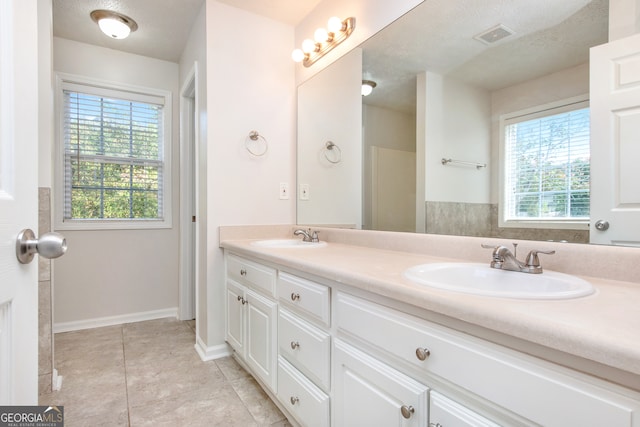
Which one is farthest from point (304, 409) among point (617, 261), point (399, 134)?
point (399, 134)

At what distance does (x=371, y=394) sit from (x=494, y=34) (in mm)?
1360

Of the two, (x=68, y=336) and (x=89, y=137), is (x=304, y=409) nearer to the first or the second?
(x=68, y=336)

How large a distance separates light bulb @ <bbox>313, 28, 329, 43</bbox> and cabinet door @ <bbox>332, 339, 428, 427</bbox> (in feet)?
6.02

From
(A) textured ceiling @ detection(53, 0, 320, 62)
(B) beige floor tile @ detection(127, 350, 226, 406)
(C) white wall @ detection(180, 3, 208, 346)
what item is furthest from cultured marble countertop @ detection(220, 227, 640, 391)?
(A) textured ceiling @ detection(53, 0, 320, 62)

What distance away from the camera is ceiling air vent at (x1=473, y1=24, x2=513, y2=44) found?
4.10ft

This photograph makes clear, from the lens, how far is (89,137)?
2793mm

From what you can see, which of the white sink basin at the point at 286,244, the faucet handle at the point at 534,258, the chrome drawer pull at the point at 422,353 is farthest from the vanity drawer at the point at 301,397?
the faucet handle at the point at 534,258

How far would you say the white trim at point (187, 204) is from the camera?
2.96 m

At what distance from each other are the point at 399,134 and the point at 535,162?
2.24 ft

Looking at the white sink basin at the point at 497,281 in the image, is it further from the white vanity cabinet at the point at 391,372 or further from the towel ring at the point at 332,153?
the towel ring at the point at 332,153

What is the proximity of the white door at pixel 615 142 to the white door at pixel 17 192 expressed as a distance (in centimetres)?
140

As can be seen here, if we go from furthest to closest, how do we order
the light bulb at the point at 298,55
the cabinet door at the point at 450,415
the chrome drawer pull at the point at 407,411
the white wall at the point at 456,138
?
1. the light bulb at the point at 298,55
2. the white wall at the point at 456,138
3. the chrome drawer pull at the point at 407,411
4. the cabinet door at the point at 450,415

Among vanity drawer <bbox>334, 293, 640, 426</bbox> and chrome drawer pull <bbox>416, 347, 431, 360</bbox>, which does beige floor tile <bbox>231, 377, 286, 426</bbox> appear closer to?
vanity drawer <bbox>334, 293, 640, 426</bbox>

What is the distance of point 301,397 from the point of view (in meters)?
1.32
